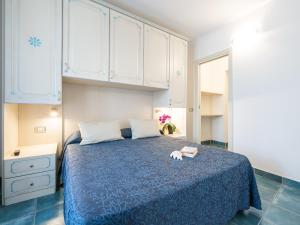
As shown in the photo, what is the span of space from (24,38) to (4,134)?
1102 millimetres

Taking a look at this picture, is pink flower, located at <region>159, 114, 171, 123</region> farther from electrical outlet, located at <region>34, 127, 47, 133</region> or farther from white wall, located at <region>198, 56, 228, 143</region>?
electrical outlet, located at <region>34, 127, 47, 133</region>

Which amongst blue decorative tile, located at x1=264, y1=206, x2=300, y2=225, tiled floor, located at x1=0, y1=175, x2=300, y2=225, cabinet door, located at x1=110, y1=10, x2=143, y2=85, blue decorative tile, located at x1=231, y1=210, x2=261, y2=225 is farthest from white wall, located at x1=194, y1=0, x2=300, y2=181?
cabinet door, located at x1=110, y1=10, x2=143, y2=85

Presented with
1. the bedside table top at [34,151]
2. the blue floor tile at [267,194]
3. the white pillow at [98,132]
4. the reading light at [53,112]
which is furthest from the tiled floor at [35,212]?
the blue floor tile at [267,194]

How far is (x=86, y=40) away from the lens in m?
2.06

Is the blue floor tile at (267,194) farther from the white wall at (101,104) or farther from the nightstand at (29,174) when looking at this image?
the nightstand at (29,174)

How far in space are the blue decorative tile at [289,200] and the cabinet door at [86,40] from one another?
2.73 meters

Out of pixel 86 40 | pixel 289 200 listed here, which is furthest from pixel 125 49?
pixel 289 200

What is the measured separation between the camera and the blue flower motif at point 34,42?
1.71 m

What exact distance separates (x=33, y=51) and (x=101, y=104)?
1.19m

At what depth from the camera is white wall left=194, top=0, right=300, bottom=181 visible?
6.76ft

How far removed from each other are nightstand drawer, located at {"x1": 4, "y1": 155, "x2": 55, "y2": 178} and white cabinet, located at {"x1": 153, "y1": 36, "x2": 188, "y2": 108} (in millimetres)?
2102

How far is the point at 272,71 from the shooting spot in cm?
227

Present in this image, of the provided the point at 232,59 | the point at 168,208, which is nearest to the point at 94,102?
the point at 168,208

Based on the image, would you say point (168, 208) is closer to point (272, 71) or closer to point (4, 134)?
point (4, 134)
